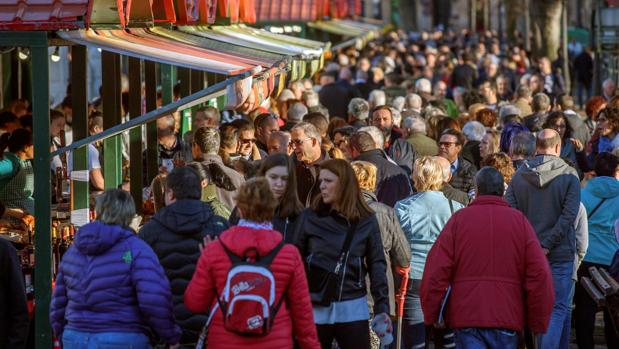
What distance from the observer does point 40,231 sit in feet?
31.5

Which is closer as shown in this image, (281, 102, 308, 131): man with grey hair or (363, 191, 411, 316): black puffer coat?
(363, 191, 411, 316): black puffer coat

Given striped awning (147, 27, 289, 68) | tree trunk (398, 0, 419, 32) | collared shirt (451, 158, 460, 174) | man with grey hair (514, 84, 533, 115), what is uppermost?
striped awning (147, 27, 289, 68)

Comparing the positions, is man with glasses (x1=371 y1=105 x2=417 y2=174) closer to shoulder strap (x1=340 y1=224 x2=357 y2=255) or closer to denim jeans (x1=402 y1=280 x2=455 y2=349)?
denim jeans (x1=402 y1=280 x2=455 y2=349)

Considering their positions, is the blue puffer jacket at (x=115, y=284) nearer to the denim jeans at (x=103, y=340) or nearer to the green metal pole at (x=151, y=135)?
the denim jeans at (x=103, y=340)

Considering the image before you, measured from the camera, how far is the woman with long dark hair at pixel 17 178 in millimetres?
11531

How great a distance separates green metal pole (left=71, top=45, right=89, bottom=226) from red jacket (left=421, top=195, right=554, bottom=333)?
131 inches

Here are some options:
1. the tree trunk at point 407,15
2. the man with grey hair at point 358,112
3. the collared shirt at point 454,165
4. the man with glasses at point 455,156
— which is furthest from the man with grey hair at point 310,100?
the tree trunk at point 407,15

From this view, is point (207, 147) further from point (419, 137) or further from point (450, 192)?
point (419, 137)

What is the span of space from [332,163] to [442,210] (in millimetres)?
2039

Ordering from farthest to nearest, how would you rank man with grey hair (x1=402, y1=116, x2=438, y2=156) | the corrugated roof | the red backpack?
man with grey hair (x1=402, y1=116, x2=438, y2=156) < the corrugated roof < the red backpack

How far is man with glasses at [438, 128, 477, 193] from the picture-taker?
469 inches

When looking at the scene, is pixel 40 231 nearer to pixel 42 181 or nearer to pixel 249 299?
pixel 42 181

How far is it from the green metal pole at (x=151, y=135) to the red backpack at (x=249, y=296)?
639 centimetres

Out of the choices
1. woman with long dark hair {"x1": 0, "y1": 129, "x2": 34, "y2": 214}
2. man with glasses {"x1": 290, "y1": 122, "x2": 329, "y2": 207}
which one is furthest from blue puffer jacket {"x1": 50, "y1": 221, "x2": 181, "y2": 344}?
woman with long dark hair {"x1": 0, "y1": 129, "x2": 34, "y2": 214}
